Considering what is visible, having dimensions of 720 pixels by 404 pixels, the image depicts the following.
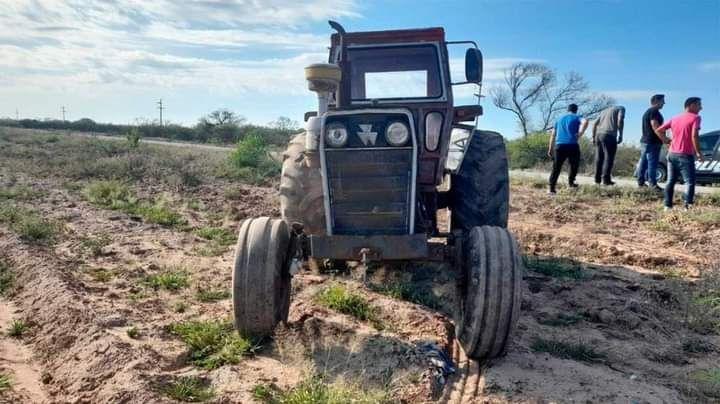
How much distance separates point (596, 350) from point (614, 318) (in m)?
0.71

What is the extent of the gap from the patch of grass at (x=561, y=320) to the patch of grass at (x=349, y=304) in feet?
4.48

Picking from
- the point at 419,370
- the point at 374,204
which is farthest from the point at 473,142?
the point at 419,370

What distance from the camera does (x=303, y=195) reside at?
428 cm

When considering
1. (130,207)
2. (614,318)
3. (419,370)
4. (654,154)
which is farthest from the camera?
(654,154)

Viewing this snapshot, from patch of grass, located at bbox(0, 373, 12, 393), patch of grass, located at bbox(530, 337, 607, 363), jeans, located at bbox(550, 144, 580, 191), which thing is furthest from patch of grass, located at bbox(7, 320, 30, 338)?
jeans, located at bbox(550, 144, 580, 191)

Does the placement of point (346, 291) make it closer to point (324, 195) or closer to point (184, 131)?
point (324, 195)

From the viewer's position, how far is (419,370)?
3.42 meters

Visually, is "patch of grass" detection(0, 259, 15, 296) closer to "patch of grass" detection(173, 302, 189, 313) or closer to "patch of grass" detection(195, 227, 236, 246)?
"patch of grass" detection(173, 302, 189, 313)

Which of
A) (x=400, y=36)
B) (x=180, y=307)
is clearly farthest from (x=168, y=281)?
(x=400, y=36)

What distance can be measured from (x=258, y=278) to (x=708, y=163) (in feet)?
43.1

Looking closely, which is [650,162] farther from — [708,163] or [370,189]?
[370,189]

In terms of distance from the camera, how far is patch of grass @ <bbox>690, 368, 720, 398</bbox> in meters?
3.38

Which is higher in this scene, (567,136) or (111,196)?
(567,136)

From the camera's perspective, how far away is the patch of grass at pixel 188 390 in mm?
3189
